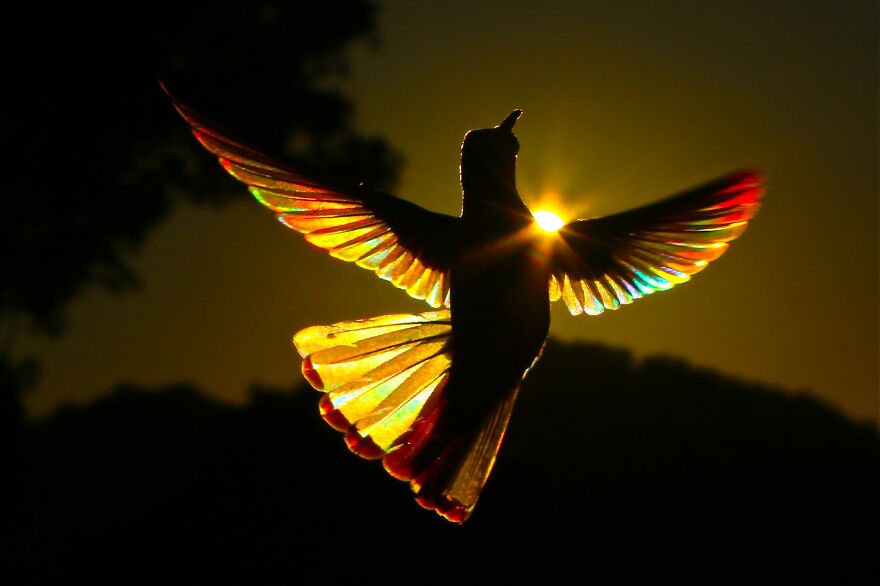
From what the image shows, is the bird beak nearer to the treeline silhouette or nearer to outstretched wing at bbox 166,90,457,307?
outstretched wing at bbox 166,90,457,307

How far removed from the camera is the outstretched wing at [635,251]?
62.2 inches

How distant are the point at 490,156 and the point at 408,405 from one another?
17.7 inches

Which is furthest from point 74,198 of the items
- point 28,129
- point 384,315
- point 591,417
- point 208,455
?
point 384,315

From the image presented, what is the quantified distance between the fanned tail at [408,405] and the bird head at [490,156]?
30 cm

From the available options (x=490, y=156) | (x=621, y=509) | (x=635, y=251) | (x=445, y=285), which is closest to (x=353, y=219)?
(x=445, y=285)

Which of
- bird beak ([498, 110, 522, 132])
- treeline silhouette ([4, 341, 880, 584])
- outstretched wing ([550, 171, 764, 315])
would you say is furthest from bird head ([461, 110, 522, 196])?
treeline silhouette ([4, 341, 880, 584])

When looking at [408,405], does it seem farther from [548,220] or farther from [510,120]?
[510,120]

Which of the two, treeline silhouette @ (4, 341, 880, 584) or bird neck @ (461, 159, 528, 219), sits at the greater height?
treeline silhouette @ (4, 341, 880, 584)

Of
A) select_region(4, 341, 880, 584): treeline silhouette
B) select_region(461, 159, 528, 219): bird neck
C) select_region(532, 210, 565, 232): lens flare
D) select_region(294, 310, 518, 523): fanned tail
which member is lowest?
select_region(294, 310, 518, 523): fanned tail

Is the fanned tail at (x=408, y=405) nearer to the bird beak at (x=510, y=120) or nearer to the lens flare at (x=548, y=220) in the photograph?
the lens flare at (x=548, y=220)

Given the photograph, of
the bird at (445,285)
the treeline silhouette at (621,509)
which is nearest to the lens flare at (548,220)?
the bird at (445,285)

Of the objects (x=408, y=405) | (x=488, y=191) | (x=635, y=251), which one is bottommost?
(x=408, y=405)

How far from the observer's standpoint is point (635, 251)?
5.85ft

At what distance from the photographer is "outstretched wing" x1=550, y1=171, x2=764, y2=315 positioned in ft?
5.19
